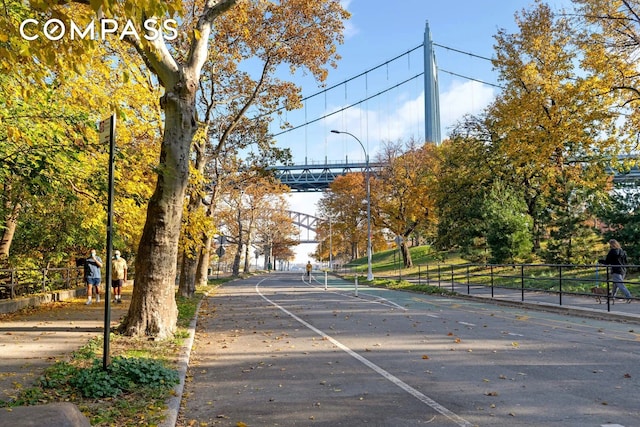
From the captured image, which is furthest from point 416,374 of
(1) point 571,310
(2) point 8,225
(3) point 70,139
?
(2) point 8,225

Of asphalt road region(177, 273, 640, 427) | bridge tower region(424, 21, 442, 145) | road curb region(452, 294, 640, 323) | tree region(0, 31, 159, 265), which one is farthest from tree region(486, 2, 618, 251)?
bridge tower region(424, 21, 442, 145)

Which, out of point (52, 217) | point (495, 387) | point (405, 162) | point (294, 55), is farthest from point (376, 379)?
point (405, 162)

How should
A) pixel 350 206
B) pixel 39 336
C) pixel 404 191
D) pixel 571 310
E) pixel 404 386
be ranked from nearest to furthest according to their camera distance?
pixel 404 386
pixel 39 336
pixel 571 310
pixel 404 191
pixel 350 206

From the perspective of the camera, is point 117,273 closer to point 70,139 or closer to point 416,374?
point 70,139

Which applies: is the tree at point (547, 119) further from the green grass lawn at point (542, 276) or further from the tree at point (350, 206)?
the tree at point (350, 206)

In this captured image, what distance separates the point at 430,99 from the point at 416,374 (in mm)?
71007

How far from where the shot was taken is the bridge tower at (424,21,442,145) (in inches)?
2849

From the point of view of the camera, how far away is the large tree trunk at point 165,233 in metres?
10.3

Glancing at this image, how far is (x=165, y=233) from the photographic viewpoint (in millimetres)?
10414

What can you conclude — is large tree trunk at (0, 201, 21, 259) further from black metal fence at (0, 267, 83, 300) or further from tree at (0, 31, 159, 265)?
black metal fence at (0, 267, 83, 300)

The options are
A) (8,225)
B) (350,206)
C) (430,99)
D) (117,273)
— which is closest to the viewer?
(117,273)

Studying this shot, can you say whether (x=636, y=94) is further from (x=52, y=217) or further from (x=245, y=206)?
(x=245, y=206)

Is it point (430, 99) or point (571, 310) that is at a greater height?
point (430, 99)

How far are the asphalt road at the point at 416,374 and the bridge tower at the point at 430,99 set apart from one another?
5816cm
